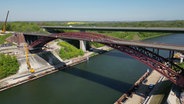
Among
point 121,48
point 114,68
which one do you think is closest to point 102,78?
point 114,68

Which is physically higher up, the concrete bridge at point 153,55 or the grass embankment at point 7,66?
the concrete bridge at point 153,55

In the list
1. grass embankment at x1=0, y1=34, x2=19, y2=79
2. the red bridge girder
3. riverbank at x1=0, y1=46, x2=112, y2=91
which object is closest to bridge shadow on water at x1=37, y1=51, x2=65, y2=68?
riverbank at x1=0, y1=46, x2=112, y2=91

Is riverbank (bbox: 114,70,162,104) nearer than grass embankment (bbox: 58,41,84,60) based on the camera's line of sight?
Yes

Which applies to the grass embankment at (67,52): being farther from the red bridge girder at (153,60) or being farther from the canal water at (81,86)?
the red bridge girder at (153,60)

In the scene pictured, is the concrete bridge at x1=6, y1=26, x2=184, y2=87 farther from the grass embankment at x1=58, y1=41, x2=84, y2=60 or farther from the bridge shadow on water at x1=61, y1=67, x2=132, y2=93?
the grass embankment at x1=58, y1=41, x2=84, y2=60

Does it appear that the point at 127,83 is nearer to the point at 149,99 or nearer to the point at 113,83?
the point at 113,83

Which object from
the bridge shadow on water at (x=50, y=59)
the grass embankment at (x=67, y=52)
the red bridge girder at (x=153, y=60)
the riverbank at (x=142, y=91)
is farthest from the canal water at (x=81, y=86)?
the red bridge girder at (x=153, y=60)

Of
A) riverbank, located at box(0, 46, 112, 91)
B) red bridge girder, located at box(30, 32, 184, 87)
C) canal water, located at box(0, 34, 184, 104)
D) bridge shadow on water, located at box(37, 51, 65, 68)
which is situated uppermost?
red bridge girder, located at box(30, 32, 184, 87)

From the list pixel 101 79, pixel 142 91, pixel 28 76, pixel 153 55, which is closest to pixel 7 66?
pixel 28 76

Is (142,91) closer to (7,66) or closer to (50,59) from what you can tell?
(50,59)
